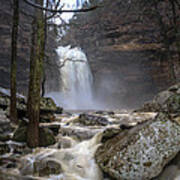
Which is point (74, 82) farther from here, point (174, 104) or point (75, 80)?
point (174, 104)

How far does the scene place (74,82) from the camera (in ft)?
85.9

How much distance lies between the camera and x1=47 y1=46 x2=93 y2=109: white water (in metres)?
25.9

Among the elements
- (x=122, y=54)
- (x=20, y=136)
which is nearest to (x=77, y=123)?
(x=20, y=136)

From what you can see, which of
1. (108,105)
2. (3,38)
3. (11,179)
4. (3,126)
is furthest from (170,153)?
(108,105)

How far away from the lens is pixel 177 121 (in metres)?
3.80

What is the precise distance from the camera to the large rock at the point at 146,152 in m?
3.16

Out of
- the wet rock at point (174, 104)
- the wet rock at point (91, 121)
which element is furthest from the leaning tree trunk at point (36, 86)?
the wet rock at point (174, 104)

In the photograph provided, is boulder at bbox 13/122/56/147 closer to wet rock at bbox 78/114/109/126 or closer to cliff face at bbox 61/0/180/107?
wet rock at bbox 78/114/109/126

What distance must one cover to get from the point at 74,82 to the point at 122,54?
28.8 feet

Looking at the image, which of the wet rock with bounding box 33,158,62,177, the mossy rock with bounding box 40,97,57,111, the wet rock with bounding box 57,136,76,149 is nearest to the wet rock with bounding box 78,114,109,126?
the mossy rock with bounding box 40,97,57,111

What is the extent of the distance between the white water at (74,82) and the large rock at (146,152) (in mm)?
22459

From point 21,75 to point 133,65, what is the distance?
55.7 feet

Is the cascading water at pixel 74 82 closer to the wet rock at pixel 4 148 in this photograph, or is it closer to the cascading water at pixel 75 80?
the cascading water at pixel 75 80

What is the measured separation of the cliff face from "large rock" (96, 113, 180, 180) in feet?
67.3
